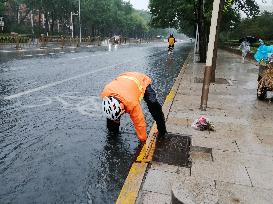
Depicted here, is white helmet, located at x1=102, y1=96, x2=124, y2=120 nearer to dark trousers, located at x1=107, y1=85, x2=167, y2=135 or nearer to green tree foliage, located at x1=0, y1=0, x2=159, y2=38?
dark trousers, located at x1=107, y1=85, x2=167, y2=135

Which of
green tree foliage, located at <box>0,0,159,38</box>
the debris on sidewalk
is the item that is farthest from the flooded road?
green tree foliage, located at <box>0,0,159,38</box>

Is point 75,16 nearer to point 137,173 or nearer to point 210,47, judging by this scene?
point 210,47

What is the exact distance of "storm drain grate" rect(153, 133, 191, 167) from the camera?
5.05m

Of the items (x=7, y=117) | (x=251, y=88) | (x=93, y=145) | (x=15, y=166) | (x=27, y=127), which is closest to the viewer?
(x=15, y=166)

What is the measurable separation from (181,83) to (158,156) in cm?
768

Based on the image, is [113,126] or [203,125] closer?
[113,126]

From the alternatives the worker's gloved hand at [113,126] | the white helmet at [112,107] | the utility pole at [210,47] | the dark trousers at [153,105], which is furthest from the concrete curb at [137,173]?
the utility pole at [210,47]

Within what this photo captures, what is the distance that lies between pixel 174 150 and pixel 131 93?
1.21 meters

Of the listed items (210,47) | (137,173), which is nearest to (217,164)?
(137,173)

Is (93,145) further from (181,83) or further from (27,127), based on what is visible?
(181,83)

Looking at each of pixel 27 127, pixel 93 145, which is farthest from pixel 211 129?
pixel 27 127

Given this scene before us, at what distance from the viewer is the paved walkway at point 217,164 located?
392 centimetres

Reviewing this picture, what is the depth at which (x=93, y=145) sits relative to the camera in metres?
5.71

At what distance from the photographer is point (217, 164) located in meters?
4.95
